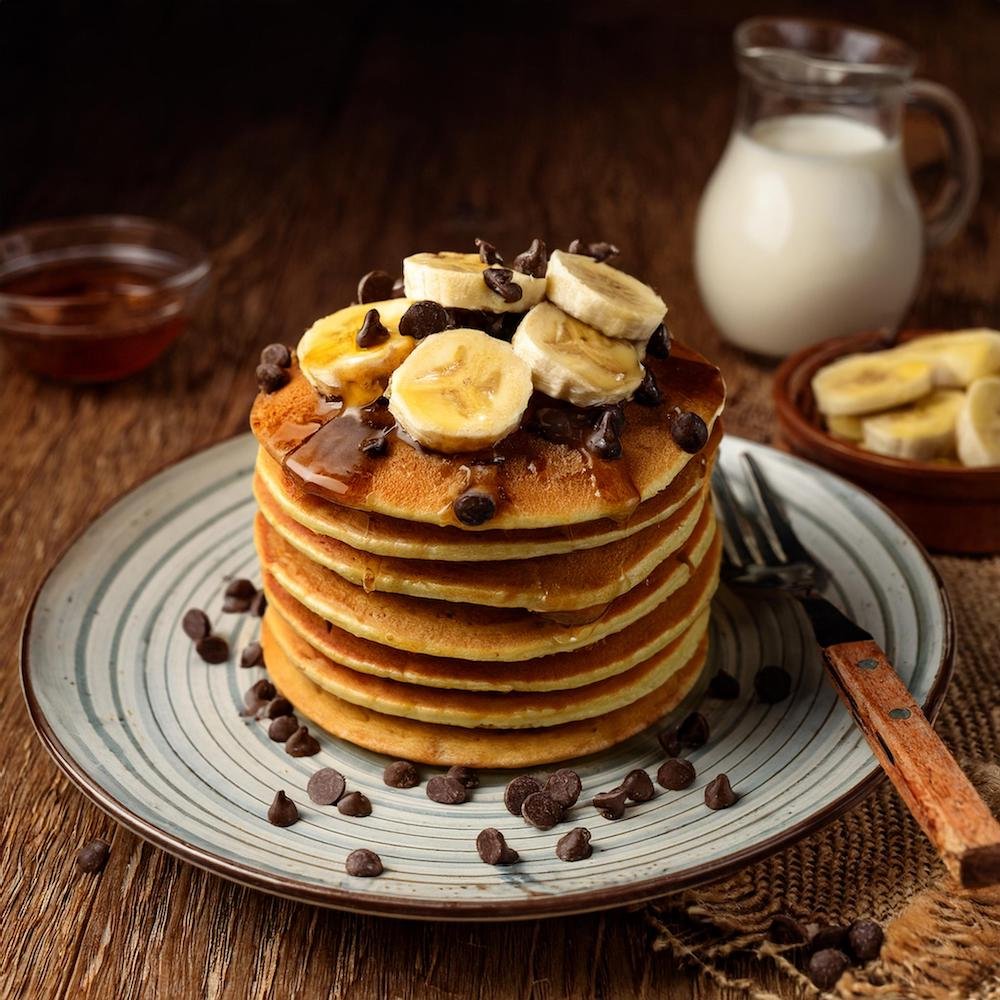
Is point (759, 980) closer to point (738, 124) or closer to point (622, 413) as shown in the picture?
point (622, 413)

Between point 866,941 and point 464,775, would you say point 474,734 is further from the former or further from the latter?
point 866,941

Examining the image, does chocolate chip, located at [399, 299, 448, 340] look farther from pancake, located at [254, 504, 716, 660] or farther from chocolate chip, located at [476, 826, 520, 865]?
chocolate chip, located at [476, 826, 520, 865]

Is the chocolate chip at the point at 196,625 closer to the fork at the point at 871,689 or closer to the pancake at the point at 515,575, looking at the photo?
the pancake at the point at 515,575

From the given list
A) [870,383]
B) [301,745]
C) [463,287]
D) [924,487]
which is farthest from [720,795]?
[870,383]

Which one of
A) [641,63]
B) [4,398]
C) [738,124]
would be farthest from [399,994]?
[641,63]

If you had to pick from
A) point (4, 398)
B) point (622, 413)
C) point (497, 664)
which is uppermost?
point (622, 413)

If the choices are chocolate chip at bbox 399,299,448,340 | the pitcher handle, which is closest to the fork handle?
chocolate chip at bbox 399,299,448,340
